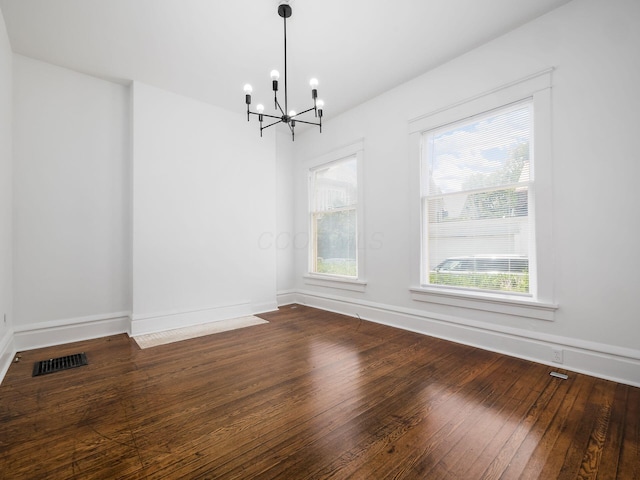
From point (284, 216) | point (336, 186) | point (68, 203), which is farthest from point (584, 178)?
point (68, 203)

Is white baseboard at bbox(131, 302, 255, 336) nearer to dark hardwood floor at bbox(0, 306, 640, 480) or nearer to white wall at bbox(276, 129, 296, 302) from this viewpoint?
dark hardwood floor at bbox(0, 306, 640, 480)

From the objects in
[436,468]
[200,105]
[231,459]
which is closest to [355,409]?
[436,468]

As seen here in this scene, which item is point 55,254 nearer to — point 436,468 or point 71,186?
point 71,186

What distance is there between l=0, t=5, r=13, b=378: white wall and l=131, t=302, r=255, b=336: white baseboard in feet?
3.55

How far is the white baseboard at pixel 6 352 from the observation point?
256 cm

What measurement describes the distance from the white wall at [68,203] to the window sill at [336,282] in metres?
2.74

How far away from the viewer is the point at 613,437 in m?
1.67

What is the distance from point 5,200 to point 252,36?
9.47ft

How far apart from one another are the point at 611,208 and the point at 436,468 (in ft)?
7.87

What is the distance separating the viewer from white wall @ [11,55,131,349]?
3203 millimetres

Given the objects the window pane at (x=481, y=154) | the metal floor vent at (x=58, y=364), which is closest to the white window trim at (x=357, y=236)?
the window pane at (x=481, y=154)

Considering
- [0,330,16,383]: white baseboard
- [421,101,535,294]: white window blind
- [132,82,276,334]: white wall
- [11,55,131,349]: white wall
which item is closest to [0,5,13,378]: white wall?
[0,330,16,383]: white baseboard

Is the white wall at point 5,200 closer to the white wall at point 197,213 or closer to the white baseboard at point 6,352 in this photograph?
the white baseboard at point 6,352

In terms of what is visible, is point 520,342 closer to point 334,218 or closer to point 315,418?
point 315,418
